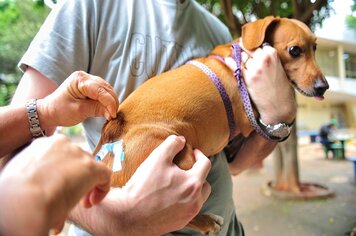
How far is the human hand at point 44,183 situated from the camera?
373 mm

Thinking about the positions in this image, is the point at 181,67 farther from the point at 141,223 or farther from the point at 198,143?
the point at 141,223

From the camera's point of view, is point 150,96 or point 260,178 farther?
point 260,178

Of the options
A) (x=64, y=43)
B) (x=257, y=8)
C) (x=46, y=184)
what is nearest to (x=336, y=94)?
(x=257, y=8)

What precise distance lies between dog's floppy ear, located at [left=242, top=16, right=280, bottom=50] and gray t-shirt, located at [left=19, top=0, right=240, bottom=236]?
20 centimetres

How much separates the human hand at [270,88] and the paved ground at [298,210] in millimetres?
3282

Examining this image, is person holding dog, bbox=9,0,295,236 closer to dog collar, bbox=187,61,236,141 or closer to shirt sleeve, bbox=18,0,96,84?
shirt sleeve, bbox=18,0,96,84

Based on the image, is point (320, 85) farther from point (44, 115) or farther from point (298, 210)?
point (298, 210)

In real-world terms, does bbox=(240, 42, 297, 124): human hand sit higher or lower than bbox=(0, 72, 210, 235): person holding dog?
lower

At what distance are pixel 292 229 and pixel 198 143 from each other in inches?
143

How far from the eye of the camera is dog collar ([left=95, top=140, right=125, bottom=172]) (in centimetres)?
95

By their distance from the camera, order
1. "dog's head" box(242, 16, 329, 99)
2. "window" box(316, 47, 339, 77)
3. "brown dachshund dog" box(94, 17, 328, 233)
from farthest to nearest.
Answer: "window" box(316, 47, 339, 77) → "dog's head" box(242, 16, 329, 99) → "brown dachshund dog" box(94, 17, 328, 233)

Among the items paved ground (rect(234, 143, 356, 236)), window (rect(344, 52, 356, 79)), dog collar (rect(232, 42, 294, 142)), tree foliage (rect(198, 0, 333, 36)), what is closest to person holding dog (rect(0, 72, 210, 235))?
dog collar (rect(232, 42, 294, 142))

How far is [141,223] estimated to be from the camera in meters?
0.78

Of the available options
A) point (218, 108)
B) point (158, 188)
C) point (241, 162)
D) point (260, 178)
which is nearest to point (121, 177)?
point (158, 188)
